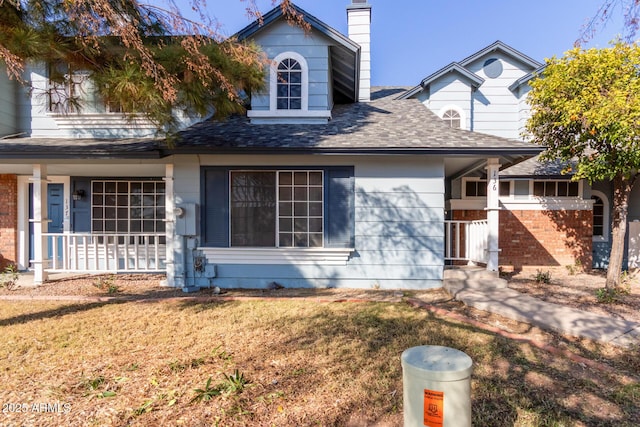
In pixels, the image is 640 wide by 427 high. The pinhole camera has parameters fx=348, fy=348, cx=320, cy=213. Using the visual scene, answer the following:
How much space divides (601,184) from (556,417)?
32.7 feet

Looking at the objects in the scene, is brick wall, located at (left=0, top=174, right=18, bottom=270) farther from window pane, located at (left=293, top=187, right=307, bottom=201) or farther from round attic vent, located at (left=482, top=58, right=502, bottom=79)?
round attic vent, located at (left=482, top=58, right=502, bottom=79)

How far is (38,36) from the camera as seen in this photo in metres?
4.08

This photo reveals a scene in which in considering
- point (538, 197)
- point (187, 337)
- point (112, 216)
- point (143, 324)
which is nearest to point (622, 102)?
point (538, 197)

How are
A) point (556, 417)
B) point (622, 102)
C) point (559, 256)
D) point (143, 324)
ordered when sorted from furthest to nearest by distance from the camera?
1. point (559, 256)
2. point (622, 102)
3. point (143, 324)
4. point (556, 417)

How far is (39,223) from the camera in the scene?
686 cm

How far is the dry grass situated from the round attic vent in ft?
29.1

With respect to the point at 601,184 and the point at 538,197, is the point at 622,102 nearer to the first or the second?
the point at 538,197

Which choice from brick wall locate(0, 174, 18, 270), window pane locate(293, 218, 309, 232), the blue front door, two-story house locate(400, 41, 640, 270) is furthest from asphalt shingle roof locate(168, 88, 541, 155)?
brick wall locate(0, 174, 18, 270)

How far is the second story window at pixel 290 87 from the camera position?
7.59 m

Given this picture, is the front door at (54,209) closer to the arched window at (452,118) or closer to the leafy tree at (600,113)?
the arched window at (452,118)

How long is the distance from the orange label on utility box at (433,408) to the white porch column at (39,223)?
7.86 m

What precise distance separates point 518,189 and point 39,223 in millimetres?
11373

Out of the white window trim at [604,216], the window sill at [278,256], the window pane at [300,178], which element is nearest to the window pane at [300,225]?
the window sill at [278,256]

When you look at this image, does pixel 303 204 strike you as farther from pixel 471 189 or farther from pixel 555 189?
pixel 555 189
